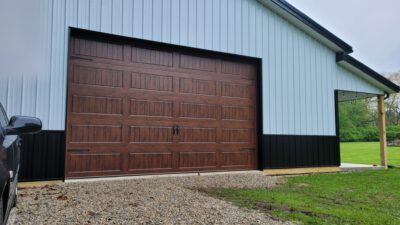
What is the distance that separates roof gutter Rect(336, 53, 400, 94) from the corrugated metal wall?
191 mm

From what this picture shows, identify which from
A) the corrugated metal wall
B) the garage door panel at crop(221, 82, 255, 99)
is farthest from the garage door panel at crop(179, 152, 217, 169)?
the corrugated metal wall

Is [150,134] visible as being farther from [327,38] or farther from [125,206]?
[327,38]

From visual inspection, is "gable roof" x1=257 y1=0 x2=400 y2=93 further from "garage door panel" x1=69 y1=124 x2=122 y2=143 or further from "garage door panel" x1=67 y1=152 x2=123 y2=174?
"garage door panel" x1=67 y1=152 x2=123 y2=174

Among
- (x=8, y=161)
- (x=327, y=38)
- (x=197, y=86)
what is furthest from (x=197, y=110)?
(x=8, y=161)

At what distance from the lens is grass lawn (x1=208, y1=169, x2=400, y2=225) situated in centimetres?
464

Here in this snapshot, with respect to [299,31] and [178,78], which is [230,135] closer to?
[178,78]

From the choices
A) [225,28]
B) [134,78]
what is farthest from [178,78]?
[225,28]

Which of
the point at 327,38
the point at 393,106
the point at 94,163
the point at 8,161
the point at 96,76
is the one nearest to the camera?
the point at 8,161

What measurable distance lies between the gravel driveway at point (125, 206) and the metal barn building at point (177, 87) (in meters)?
1.07

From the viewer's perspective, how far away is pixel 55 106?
6992 millimetres

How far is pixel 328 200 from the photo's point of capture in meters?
6.01

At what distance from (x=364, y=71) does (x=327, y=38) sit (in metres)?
1.81

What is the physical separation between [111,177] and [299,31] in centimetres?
678

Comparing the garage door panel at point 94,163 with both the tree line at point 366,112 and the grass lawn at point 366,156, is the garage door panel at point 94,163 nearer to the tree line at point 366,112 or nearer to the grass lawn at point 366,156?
the grass lawn at point 366,156
